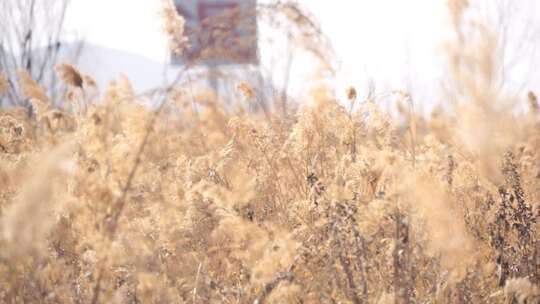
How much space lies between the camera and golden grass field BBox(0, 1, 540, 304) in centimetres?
113

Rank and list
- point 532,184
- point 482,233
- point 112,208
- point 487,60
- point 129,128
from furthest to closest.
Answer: point 487,60
point 532,184
point 482,233
point 129,128
point 112,208

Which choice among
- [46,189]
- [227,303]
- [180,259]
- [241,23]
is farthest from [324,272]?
[46,189]

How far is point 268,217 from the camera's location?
1831 mm

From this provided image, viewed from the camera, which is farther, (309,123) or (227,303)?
(309,123)

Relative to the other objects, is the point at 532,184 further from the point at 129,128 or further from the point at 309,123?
the point at 129,128

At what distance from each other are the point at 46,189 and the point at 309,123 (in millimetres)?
1034

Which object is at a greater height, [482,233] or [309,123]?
[309,123]

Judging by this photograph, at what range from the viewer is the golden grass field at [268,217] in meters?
1.13

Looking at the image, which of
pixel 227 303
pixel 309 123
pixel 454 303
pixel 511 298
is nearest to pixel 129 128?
pixel 227 303

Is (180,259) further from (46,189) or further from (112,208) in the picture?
(46,189)

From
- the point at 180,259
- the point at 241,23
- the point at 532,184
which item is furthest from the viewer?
the point at 532,184

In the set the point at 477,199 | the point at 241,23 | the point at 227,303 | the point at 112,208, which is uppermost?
the point at 241,23

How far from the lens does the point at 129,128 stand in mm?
1322

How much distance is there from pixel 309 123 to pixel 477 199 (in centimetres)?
56
